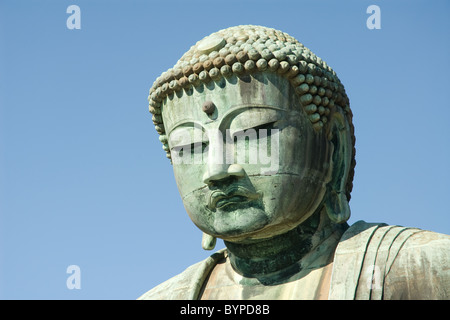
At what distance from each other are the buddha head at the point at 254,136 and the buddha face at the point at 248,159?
0.04 ft

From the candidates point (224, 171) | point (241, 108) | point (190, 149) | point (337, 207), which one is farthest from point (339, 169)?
point (190, 149)

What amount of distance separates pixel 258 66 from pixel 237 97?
427 millimetres

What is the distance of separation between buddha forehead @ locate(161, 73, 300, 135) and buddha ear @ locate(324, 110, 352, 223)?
2.37 feet

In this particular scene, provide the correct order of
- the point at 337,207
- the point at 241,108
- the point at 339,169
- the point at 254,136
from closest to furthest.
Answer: the point at 254,136 → the point at 241,108 → the point at 337,207 → the point at 339,169

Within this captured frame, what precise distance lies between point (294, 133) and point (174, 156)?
149 centimetres

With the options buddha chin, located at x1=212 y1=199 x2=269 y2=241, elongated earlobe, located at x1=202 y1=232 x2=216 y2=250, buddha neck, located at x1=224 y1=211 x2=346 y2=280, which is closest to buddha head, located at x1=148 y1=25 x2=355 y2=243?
buddha chin, located at x1=212 y1=199 x2=269 y2=241

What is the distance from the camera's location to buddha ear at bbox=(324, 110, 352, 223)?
13750 mm

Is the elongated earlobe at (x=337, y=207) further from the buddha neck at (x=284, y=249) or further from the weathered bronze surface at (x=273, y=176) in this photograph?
the buddha neck at (x=284, y=249)

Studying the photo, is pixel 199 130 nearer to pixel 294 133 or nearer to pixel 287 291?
pixel 294 133

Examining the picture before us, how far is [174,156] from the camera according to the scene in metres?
13.9

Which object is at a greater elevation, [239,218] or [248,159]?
[248,159]

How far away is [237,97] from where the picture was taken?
532 inches

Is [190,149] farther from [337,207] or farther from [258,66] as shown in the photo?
[337,207]

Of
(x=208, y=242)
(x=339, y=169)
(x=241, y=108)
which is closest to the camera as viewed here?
(x=241, y=108)
